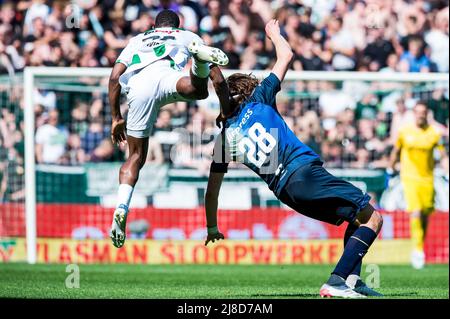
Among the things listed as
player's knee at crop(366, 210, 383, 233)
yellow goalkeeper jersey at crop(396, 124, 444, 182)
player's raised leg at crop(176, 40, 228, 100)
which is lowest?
player's knee at crop(366, 210, 383, 233)

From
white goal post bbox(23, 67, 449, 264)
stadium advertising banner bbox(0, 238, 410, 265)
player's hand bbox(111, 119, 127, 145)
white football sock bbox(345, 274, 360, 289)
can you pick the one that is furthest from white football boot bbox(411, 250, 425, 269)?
white football sock bbox(345, 274, 360, 289)

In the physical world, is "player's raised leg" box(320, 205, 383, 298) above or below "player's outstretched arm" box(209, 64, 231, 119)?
below

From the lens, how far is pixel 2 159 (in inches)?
755

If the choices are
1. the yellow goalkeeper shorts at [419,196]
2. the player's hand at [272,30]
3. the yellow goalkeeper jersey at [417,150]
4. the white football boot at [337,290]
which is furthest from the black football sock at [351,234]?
the yellow goalkeeper jersey at [417,150]

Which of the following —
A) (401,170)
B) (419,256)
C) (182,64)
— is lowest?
(419,256)

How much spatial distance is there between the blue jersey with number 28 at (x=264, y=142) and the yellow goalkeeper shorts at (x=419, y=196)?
8.74 meters

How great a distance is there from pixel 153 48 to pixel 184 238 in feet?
26.5

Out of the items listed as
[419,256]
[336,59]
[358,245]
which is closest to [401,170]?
[419,256]

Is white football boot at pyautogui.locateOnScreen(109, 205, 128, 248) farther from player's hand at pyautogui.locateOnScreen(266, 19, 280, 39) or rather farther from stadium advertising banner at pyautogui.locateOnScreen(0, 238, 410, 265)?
stadium advertising banner at pyautogui.locateOnScreen(0, 238, 410, 265)

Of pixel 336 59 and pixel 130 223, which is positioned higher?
pixel 336 59

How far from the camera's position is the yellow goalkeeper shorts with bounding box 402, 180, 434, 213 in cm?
1811

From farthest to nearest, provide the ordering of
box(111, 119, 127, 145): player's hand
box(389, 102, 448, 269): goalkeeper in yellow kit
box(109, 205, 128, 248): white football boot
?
1. box(389, 102, 448, 269): goalkeeper in yellow kit
2. box(111, 119, 127, 145): player's hand
3. box(109, 205, 128, 248): white football boot
